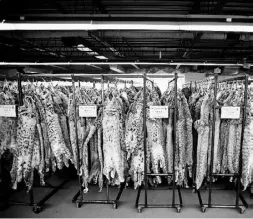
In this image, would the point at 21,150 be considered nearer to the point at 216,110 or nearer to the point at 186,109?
the point at 186,109

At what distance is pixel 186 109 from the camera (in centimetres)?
266

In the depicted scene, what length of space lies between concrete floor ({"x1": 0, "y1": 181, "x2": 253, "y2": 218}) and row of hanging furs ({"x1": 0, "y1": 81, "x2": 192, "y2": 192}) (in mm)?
374

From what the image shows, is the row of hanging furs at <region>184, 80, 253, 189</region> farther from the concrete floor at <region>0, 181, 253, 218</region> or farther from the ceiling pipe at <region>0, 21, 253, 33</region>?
the ceiling pipe at <region>0, 21, 253, 33</region>

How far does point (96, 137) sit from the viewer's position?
108 inches

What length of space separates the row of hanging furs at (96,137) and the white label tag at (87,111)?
11 cm

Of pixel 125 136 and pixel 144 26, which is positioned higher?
pixel 144 26

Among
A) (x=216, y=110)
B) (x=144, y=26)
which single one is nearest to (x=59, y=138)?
(x=144, y=26)

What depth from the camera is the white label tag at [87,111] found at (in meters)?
2.49

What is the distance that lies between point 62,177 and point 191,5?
4836 mm

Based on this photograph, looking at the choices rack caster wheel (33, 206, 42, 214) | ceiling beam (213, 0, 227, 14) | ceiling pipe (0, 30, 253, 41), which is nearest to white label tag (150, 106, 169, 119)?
rack caster wheel (33, 206, 42, 214)

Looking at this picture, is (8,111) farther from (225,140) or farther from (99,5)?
(99,5)

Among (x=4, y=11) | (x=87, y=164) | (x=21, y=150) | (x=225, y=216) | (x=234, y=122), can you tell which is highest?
(x=4, y=11)

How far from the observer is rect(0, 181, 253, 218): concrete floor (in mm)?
2603

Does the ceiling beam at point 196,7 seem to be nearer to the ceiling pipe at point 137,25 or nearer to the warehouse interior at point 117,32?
the warehouse interior at point 117,32
